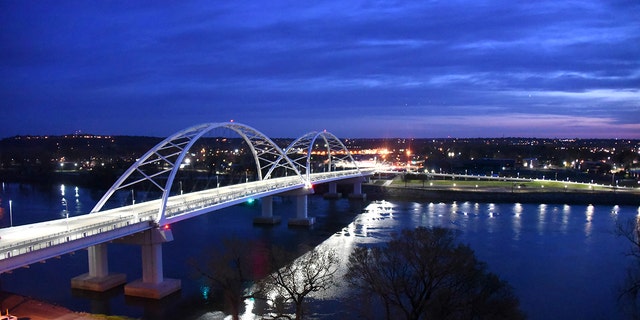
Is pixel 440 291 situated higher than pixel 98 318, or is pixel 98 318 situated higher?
pixel 440 291

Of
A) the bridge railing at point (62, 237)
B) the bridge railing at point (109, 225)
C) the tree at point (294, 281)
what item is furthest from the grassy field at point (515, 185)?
the bridge railing at point (62, 237)

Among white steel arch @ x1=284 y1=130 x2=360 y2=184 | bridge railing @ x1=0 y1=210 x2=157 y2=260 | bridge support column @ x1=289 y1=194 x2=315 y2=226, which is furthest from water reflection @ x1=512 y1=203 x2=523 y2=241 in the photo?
bridge railing @ x1=0 y1=210 x2=157 y2=260

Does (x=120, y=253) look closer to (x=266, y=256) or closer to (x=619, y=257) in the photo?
Result: (x=266, y=256)

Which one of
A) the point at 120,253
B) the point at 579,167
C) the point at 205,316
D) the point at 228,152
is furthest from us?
the point at 228,152

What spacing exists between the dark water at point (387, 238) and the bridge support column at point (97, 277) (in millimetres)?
343

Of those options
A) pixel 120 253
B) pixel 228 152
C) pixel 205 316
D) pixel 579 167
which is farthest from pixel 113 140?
pixel 205 316

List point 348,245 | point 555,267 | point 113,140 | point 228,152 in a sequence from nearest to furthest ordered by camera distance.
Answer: point 555,267 → point 348,245 → point 228,152 → point 113,140

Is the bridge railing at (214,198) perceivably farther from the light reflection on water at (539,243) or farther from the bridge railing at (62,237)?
the light reflection on water at (539,243)

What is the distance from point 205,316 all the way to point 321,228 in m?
19.3

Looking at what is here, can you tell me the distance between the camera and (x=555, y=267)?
24.6 m

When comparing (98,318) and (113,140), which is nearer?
(98,318)

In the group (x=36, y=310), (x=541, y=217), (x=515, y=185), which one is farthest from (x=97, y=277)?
(x=515, y=185)

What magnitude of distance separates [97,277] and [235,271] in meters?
5.47

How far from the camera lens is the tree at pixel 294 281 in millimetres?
16078
